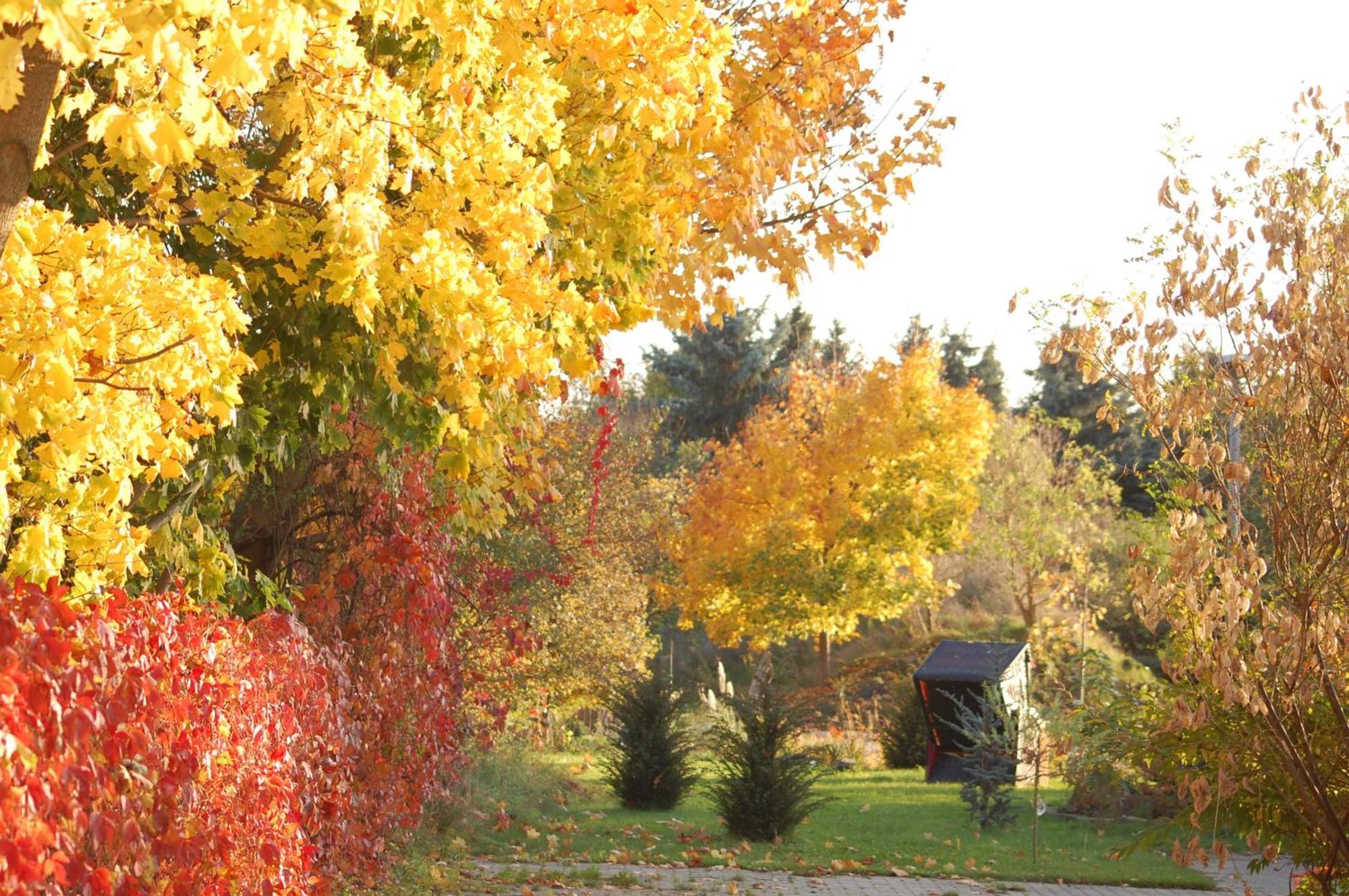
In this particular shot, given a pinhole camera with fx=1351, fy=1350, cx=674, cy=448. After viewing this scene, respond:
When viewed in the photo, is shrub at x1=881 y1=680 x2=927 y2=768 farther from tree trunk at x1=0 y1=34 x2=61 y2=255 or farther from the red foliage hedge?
tree trunk at x1=0 y1=34 x2=61 y2=255

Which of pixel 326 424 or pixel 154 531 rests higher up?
pixel 326 424

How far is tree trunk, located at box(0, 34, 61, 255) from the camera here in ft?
13.1

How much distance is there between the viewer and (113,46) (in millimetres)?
3527

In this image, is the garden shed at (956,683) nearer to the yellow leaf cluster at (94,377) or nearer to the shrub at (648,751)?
the shrub at (648,751)

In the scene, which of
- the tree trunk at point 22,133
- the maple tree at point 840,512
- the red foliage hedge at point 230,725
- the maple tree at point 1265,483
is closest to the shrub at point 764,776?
the red foliage hedge at point 230,725

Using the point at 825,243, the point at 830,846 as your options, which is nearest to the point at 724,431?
the point at 830,846

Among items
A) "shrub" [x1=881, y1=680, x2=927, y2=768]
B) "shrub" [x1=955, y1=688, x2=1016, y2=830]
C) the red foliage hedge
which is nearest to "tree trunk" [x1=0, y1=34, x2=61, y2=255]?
the red foliage hedge

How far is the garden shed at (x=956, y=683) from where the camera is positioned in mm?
17359

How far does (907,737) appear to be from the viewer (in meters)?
20.6

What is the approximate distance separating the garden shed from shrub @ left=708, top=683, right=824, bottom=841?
4.20 m

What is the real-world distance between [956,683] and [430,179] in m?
13.3

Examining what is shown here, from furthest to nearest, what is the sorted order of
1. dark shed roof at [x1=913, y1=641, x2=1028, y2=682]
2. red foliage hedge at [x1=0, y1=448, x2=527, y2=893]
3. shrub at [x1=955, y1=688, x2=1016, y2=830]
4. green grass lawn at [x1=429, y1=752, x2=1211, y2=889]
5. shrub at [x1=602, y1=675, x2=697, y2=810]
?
dark shed roof at [x1=913, y1=641, x2=1028, y2=682], shrub at [x1=602, y1=675, x2=697, y2=810], shrub at [x1=955, y1=688, x2=1016, y2=830], green grass lawn at [x1=429, y1=752, x2=1211, y2=889], red foliage hedge at [x1=0, y1=448, x2=527, y2=893]

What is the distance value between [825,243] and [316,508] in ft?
13.0

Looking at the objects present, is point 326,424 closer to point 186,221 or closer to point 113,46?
point 186,221
